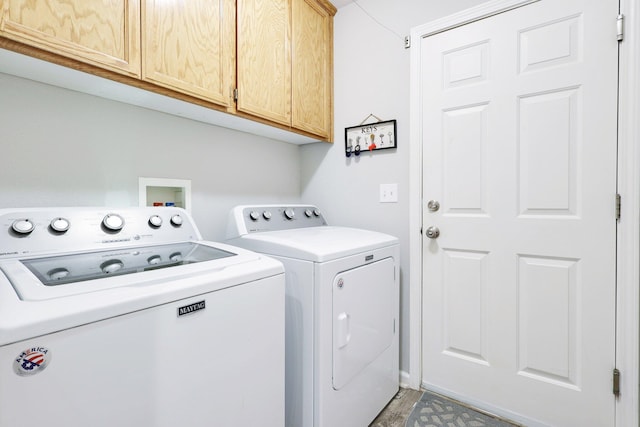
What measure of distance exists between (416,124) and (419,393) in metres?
1.58

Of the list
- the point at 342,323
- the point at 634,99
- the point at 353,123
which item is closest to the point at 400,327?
the point at 342,323

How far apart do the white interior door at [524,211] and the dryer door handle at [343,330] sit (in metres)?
→ 0.69

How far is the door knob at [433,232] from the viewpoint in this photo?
1.71 m

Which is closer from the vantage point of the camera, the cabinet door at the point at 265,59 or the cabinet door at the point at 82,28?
the cabinet door at the point at 82,28

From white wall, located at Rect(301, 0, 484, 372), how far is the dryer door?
0.34 meters

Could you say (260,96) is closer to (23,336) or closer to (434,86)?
(434,86)

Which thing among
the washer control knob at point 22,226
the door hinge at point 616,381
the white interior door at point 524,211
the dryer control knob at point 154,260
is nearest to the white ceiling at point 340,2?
the white interior door at point 524,211

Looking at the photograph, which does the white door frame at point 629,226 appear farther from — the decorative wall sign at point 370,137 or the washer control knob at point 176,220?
the washer control knob at point 176,220

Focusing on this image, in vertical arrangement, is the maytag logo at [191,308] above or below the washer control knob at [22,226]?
below

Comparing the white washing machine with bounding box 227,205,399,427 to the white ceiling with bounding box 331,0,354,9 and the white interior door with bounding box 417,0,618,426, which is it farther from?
the white ceiling with bounding box 331,0,354,9

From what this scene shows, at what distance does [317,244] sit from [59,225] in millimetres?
934

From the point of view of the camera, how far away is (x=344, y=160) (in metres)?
2.08

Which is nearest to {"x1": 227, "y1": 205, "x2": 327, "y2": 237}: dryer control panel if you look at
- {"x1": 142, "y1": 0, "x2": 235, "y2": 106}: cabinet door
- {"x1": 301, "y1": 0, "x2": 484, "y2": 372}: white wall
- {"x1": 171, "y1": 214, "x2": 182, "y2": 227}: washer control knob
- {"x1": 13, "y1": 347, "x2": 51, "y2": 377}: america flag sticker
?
{"x1": 301, "y1": 0, "x2": 484, "y2": 372}: white wall

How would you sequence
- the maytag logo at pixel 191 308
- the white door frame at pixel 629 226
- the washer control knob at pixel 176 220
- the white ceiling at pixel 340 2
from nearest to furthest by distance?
the maytag logo at pixel 191 308
the white door frame at pixel 629 226
the washer control knob at pixel 176 220
the white ceiling at pixel 340 2
